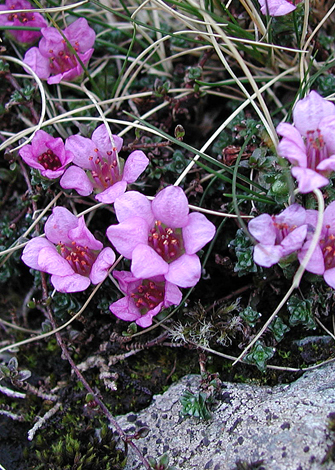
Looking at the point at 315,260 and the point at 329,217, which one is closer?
the point at 315,260

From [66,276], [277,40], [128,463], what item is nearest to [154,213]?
[66,276]

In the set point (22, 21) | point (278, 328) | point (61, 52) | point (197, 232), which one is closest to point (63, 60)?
point (61, 52)

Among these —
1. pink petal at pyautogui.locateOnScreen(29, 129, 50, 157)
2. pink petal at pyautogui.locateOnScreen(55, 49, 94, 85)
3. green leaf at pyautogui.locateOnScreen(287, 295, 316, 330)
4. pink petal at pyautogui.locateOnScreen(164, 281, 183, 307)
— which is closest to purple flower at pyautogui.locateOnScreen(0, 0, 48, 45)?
pink petal at pyautogui.locateOnScreen(55, 49, 94, 85)

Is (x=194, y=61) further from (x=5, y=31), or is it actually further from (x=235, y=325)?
(x=235, y=325)

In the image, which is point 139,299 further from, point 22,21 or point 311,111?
point 22,21

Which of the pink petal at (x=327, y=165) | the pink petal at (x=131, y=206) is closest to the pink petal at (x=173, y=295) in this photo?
the pink petal at (x=131, y=206)

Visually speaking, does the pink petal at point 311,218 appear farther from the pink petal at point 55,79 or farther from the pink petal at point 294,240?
the pink petal at point 55,79

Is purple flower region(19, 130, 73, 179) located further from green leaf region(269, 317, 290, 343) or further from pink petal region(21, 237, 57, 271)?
green leaf region(269, 317, 290, 343)
